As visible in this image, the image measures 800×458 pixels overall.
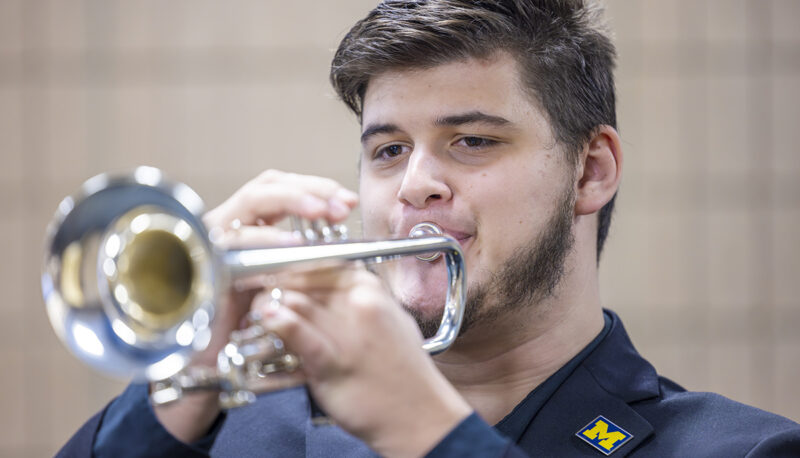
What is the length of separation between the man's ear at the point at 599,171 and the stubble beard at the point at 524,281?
65 mm

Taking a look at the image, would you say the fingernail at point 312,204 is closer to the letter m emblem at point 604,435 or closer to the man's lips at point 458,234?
the man's lips at point 458,234

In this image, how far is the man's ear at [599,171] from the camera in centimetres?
217

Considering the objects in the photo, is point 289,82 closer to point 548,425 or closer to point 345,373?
point 548,425

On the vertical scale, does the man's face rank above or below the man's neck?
above

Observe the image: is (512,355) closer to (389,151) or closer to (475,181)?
(475,181)

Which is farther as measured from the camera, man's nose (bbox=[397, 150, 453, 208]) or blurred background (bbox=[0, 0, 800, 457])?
blurred background (bbox=[0, 0, 800, 457])

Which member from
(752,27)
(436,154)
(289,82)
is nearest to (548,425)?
(436,154)

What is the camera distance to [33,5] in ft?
14.6

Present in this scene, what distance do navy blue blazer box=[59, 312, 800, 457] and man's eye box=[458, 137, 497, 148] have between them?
0.58 meters

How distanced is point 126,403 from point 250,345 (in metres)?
0.52

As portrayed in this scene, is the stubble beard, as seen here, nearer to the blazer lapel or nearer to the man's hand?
the blazer lapel

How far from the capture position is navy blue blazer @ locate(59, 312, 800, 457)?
5.74ft

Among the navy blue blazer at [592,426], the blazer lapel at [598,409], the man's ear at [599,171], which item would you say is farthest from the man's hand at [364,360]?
the man's ear at [599,171]

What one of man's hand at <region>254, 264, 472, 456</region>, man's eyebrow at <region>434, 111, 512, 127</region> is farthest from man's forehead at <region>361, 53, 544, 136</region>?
man's hand at <region>254, 264, 472, 456</region>
